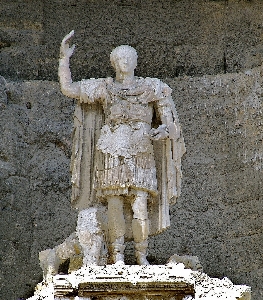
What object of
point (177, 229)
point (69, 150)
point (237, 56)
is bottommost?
point (177, 229)

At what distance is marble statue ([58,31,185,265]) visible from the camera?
9.34 metres

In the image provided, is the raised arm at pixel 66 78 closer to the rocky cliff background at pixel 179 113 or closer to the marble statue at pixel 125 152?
the marble statue at pixel 125 152

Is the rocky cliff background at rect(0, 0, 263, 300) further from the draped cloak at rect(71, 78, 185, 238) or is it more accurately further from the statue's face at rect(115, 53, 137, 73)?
the statue's face at rect(115, 53, 137, 73)

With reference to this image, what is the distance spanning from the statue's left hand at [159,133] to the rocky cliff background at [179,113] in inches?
56.0

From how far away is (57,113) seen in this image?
11.2m

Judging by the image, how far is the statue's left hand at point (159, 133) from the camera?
9367mm

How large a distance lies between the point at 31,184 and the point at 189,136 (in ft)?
4.62

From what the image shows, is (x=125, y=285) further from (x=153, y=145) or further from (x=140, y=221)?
(x=153, y=145)

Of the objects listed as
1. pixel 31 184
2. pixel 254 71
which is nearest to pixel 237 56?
pixel 254 71

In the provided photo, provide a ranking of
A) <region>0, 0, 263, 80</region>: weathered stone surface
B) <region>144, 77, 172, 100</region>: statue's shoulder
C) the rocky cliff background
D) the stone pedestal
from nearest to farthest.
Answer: the stone pedestal < <region>144, 77, 172, 100</region>: statue's shoulder < the rocky cliff background < <region>0, 0, 263, 80</region>: weathered stone surface

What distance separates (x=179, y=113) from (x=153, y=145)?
5.35ft

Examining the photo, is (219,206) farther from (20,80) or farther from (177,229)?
(20,80)

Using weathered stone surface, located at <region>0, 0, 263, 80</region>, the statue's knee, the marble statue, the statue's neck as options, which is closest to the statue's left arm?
the marble statue

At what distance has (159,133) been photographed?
9.38 meters
